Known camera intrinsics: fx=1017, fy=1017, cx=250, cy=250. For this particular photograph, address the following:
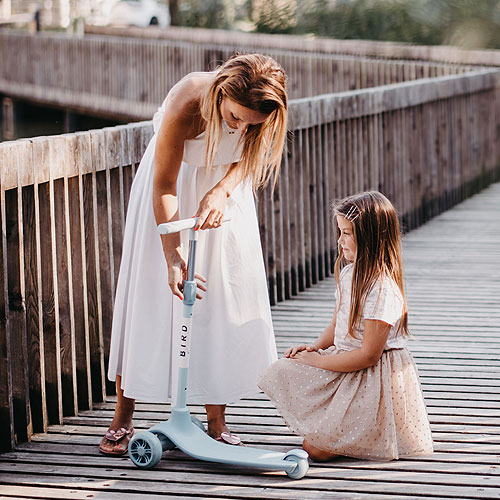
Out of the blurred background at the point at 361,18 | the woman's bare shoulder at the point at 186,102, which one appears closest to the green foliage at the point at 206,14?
the blurred background at the point at 361,18

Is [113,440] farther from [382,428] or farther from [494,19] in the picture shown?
[494,19]

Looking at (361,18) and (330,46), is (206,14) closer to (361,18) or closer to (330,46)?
(361,18)

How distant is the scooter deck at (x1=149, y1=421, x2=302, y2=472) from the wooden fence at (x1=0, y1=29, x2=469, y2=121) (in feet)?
27.8

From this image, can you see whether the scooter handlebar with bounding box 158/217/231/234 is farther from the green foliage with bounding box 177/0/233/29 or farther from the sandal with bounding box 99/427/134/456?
the green foliage with bounding box 177/0/233/29

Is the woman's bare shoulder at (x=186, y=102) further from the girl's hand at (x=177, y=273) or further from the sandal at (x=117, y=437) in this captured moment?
the sandal at (x=117, y=437)

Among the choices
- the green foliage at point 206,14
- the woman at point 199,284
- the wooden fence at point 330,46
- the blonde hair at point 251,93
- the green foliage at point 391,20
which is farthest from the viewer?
the green foliage at point 206,14

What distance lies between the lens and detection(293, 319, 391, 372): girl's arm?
3418 millimetres

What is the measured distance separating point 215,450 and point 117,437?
397 mm

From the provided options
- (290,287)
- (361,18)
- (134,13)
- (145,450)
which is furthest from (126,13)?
(145,450)

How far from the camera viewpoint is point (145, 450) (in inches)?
132

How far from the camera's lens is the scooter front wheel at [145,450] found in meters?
3.32

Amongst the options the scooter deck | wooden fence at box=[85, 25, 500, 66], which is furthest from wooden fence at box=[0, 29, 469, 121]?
the scooter deck

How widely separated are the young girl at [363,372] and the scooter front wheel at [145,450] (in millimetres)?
473

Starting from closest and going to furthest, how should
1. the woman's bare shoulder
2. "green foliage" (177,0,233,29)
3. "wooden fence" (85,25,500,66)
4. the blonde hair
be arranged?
the blonde hair < the woman's bare shoulder < "wooden fence" (85,25,500,66) < "green foliage" (177,0,233,29)
